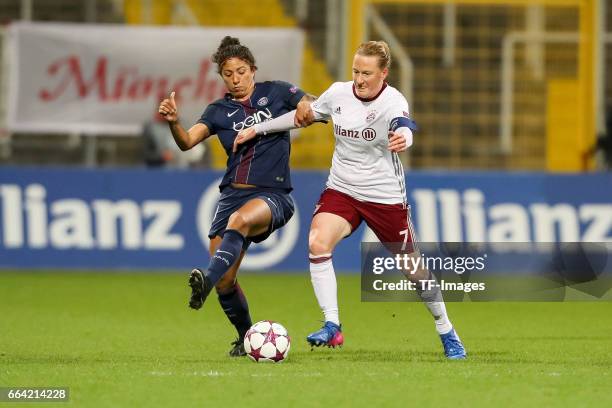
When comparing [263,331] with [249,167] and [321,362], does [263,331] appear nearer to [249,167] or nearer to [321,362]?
[321,362]

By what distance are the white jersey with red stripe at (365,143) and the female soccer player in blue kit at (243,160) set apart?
0.72ft

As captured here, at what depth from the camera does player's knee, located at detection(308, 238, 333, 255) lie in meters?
8.72

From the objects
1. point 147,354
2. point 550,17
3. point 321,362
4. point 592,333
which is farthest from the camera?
point 550,17

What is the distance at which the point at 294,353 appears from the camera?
356 inches

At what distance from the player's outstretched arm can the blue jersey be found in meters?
0.09

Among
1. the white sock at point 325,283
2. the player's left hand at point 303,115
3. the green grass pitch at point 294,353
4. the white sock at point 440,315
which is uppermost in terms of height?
the player's left hand at point 303,115

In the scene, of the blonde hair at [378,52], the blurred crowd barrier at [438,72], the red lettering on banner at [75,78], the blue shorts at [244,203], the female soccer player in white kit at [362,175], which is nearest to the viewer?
the blonde hair at [378,52]

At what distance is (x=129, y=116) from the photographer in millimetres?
18484

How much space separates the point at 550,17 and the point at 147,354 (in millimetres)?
12524

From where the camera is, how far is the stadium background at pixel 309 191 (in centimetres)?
856

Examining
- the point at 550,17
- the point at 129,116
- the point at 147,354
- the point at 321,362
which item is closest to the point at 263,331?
the point at 321,362

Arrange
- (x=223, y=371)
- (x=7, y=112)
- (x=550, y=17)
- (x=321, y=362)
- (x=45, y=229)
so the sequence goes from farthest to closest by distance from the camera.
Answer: (x=550, y=17)
(x=7, y=112)
(x=45, y=229)
(x=321, y=362)
(x=223, y=371)

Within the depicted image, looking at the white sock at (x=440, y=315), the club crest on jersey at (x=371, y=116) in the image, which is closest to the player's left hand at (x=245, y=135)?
the club crest on jersey at (x=371, y=116)

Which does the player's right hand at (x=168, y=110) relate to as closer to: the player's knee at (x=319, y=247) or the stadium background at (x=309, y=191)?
the player's knee at (x=319, y=247)
